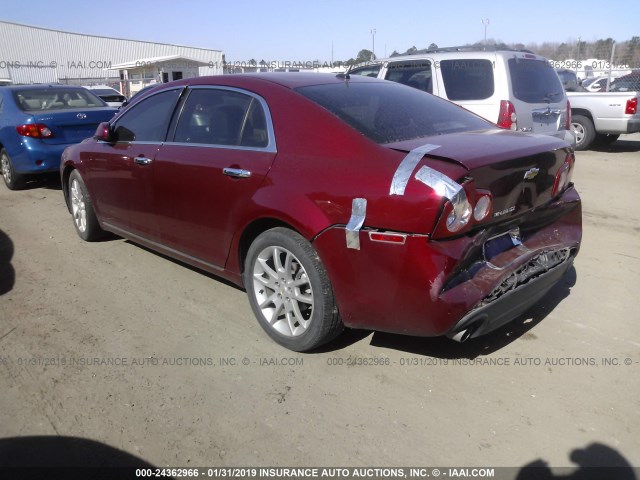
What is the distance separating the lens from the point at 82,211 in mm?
5449

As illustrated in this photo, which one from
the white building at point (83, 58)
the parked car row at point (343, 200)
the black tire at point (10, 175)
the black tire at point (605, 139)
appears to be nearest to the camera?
the parked car row at point (343, 200)

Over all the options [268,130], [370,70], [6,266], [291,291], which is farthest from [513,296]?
[370,70]

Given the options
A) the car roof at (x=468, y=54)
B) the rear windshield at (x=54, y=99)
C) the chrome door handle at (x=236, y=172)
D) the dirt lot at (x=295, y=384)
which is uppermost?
the car roof at (x=468, y=54)

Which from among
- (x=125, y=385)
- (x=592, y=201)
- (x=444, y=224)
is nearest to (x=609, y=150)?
(x=592, y=201)

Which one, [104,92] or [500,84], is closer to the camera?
[500,84]

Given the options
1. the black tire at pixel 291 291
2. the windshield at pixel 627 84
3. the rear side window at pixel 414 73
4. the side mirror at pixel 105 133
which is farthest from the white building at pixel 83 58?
the black tire at pixel 291 291

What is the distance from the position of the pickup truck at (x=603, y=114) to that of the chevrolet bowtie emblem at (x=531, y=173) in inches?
382

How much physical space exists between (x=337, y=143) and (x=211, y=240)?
125cm

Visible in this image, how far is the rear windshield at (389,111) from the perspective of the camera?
3.16 m

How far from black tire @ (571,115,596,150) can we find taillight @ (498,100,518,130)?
5.86 metres

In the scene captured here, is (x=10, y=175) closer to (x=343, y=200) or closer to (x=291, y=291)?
(x=291, y=291)

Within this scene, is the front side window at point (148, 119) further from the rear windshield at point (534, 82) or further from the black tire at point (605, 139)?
the black tire at point (605, 139)

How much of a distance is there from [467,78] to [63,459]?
6617 mm

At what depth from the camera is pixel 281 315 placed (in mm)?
3422
